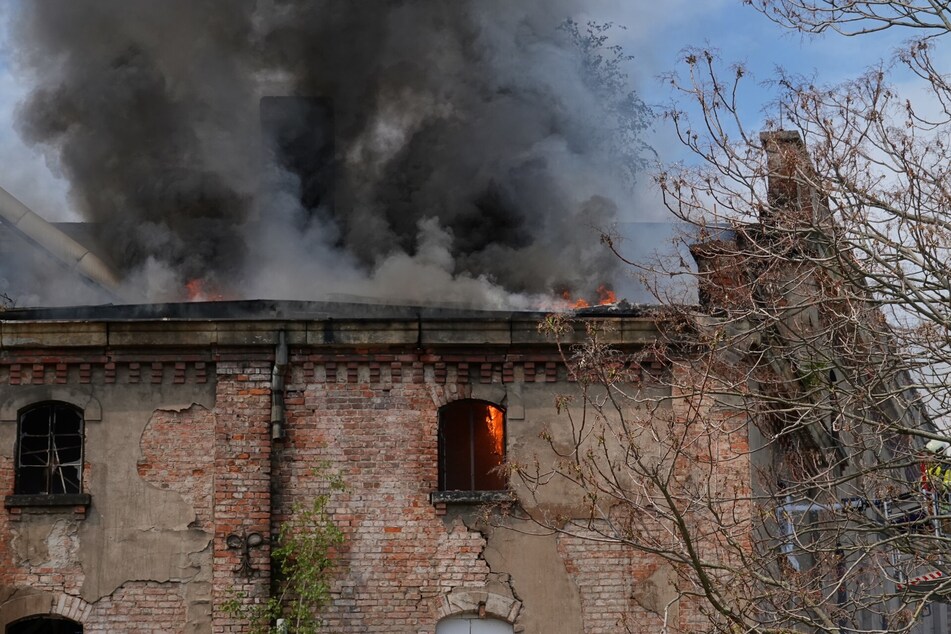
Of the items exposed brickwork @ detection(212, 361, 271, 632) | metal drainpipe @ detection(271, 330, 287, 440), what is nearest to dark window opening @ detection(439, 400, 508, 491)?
metal drainpipe @ detection(271, 330, 287, 440)

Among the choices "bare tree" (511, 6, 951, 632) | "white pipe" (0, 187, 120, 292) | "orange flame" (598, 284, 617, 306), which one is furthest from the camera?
"white pipe" (0, 187, 120, 292)

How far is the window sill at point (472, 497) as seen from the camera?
42.1 ft

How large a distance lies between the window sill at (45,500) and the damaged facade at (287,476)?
0.05 ft

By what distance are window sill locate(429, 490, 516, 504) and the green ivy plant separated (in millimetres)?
1025

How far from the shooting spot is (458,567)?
42.0 ft

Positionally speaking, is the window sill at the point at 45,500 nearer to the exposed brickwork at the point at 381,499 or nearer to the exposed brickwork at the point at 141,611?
the exposed brickwork at the point at 141,611

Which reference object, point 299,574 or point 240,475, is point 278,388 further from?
point 299,574

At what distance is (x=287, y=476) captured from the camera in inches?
509

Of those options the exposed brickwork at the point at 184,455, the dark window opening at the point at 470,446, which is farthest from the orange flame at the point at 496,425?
the exposed brickwork at the point at 184,455

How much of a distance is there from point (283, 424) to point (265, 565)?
1.44m

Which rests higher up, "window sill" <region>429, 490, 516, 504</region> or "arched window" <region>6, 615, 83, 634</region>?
"window sill" <region>429, 490, 516, 504</region>

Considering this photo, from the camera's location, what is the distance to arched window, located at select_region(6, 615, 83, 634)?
42.0ft

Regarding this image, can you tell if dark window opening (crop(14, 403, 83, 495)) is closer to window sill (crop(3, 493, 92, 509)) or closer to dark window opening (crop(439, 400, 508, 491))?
window sill (crop(3, 493, 92, 509))

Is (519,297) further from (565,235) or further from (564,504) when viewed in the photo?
(564,504)
